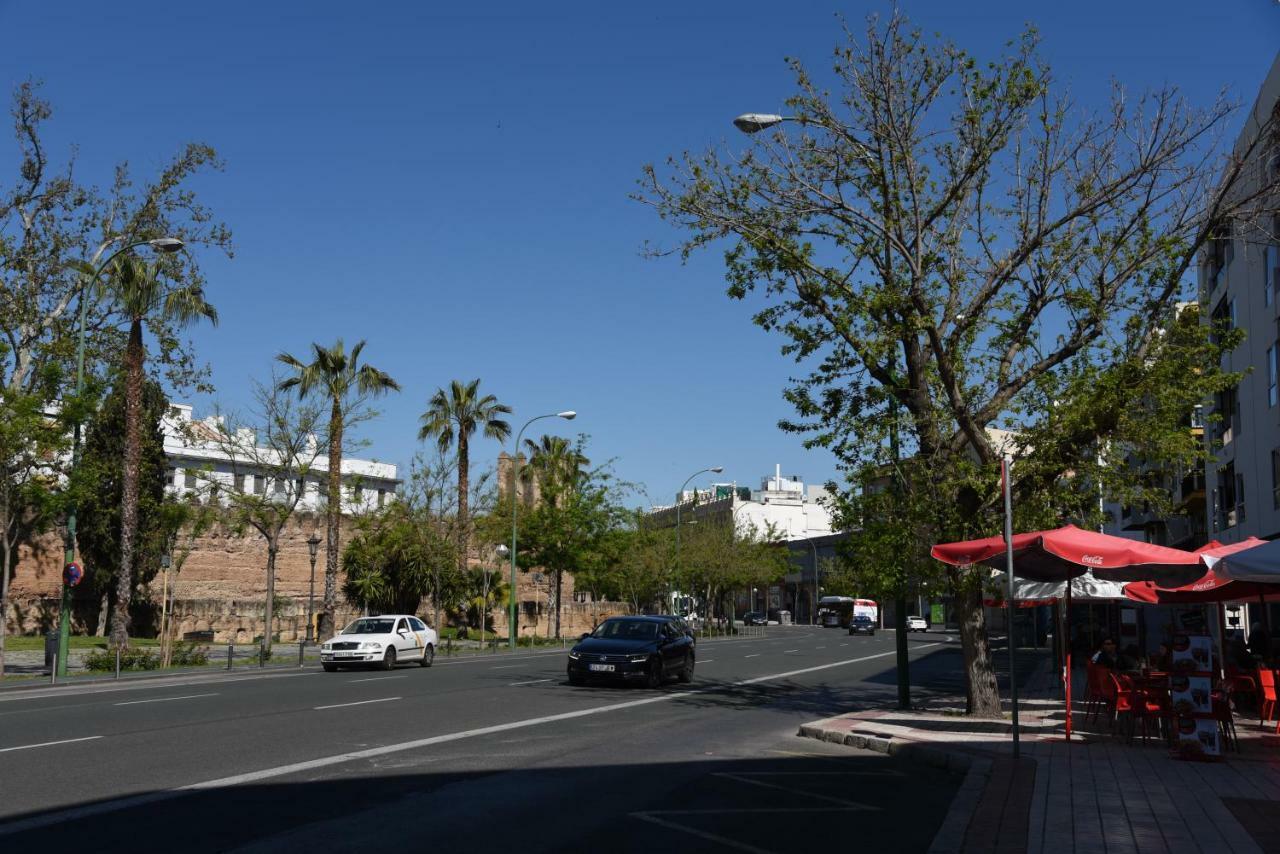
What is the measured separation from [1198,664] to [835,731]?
455cm

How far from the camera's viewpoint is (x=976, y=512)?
17.0 meters

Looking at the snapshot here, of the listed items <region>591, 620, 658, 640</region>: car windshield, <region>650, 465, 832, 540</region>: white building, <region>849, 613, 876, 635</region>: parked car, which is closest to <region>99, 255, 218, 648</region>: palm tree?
<region>591, 620, 658, 640</region>: car windshield

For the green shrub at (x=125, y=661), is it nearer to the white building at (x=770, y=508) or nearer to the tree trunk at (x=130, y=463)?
the tree trunk at (x=130, y=463)

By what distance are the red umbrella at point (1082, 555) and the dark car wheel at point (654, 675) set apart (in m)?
9.93

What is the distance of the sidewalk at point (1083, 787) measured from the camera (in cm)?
799

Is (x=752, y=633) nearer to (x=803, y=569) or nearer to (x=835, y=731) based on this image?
(x=803, y=569)

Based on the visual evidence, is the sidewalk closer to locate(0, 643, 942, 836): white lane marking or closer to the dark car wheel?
locate(0, 643, 942, 836): white lane marking

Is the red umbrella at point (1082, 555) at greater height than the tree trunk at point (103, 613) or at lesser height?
greater

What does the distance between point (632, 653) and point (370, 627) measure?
471 inches

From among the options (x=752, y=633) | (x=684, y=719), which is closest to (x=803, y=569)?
(x=752, y=633)

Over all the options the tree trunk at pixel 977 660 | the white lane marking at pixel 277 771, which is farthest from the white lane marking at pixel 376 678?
the tree trunk at pixel 977 660

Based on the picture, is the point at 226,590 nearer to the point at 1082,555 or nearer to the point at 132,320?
the point at 132,320

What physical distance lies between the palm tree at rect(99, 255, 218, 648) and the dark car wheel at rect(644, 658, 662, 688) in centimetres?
1575

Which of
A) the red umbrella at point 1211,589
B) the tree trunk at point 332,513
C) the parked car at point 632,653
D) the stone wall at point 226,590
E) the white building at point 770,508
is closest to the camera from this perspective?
the red umbrella at point 1211,589
